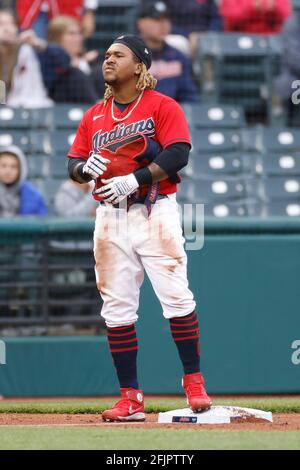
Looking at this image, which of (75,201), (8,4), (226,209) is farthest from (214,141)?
(8,4)

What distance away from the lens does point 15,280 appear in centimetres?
860

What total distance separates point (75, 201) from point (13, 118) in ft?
5.55

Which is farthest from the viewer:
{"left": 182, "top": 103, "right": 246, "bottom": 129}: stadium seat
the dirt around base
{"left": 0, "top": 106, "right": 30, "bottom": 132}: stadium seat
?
{"left": 182, "top": 103, "right": 246, "bottom": 129}: stadium seat

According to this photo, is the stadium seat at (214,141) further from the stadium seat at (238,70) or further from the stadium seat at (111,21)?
the stadium seat at (111,21)

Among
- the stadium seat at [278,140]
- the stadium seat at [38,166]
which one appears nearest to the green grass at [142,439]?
the stadium seat at [38,166]

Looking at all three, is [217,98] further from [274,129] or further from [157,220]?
[157,220]

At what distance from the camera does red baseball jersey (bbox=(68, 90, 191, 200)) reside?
5.68m

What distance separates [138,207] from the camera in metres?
5.74

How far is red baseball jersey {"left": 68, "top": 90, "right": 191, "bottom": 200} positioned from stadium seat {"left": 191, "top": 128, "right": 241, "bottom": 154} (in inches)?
189

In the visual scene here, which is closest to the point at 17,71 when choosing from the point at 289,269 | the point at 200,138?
the point at 200,138

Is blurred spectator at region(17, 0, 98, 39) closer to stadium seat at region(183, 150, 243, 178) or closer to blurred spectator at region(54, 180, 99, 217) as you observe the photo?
stadium seat at region(183, 150, 243, 178)

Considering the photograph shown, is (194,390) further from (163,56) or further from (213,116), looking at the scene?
(163,56)

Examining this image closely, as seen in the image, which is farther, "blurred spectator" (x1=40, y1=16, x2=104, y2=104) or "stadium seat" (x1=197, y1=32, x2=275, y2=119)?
"stadium seat" (x1=197, y1=32, x2=275, y2=119)

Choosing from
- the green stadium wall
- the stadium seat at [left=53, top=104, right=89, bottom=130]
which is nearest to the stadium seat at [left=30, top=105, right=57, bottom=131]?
the stadium seat at [left=53, top=104, right=89, bottom=130]
